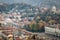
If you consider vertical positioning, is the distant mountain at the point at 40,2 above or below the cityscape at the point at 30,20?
above

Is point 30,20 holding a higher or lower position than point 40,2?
lower

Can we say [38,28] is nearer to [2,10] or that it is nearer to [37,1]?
[37,1]

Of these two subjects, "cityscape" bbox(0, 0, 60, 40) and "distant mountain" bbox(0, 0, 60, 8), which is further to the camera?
"distant mountain" bbox(0, 0, 60, 8)

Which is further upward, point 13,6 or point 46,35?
point 13,6

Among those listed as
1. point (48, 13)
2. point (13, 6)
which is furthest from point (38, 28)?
point (13, 6)

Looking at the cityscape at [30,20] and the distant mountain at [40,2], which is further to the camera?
the distant mountain at [40,2]

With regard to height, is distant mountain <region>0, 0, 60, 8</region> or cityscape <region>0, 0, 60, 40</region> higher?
distant mountain <region>0, 0, 60, 8</region>

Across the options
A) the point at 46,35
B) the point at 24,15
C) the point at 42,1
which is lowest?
the point at 46,35

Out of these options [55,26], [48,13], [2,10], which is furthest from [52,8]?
[2,10]
